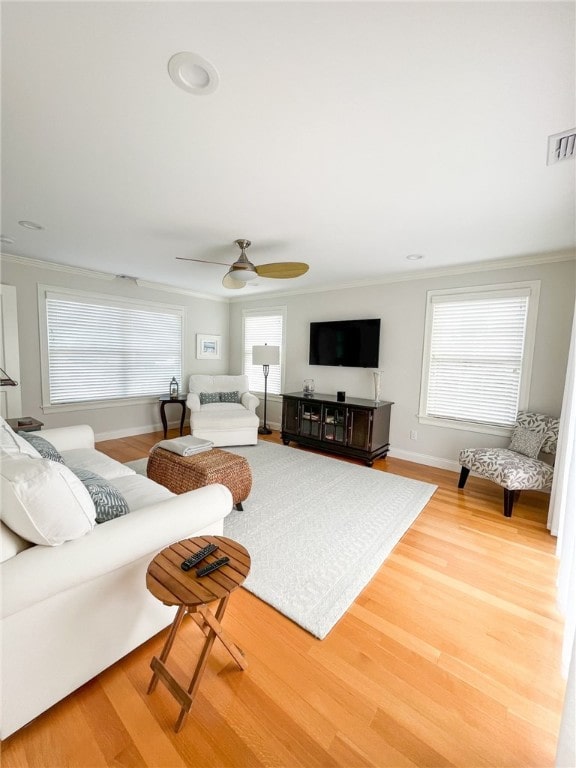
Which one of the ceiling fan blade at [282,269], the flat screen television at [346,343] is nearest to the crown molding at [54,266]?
the ceiling fan blade at [282,269]

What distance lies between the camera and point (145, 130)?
1.55 m

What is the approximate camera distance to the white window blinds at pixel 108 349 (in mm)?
4191

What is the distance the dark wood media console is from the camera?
3.98 m

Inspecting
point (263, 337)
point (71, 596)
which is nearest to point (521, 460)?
point (71, 596)

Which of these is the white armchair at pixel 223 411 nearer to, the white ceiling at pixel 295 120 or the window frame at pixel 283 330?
the window frame at pixel 283 330

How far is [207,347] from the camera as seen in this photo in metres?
5.91

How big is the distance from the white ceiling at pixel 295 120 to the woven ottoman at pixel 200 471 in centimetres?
201

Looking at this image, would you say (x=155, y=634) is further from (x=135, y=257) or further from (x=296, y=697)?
(x=135, y=257)

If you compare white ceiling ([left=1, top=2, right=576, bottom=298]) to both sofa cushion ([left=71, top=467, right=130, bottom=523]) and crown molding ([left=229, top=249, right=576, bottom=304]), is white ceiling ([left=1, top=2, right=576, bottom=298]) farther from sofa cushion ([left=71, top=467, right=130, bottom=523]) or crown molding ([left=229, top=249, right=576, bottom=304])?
sofa cushion ([left=71, top=467, right=130, bottom=523])

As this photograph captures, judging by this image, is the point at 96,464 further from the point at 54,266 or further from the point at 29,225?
the point at 54,266

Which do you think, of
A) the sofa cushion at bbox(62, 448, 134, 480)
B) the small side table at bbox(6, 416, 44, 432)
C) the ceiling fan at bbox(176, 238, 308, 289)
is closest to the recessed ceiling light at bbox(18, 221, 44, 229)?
the ceiling fan at bbox(176, 238, 308, 289)

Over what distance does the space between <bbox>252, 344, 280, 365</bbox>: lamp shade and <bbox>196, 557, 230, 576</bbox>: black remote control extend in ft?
12.9

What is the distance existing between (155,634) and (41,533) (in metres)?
0.85

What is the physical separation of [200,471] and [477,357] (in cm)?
334
